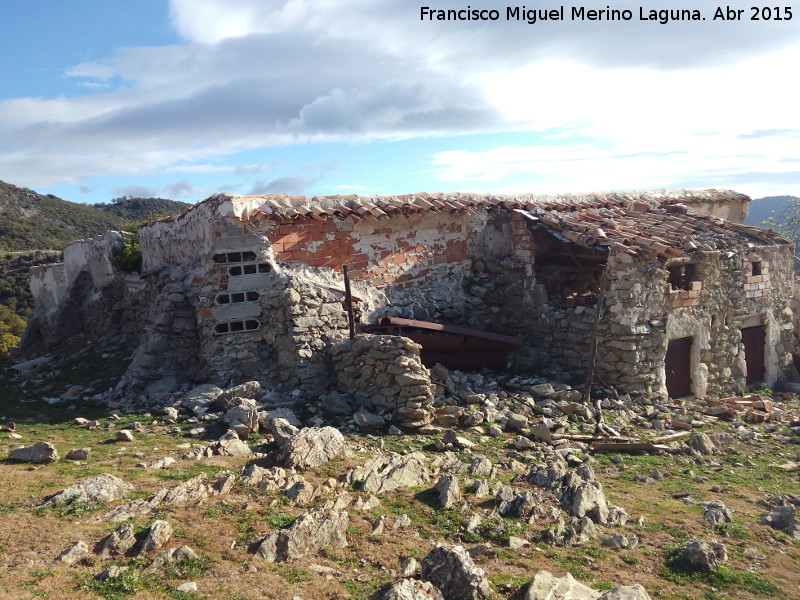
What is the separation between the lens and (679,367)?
11.6 meters

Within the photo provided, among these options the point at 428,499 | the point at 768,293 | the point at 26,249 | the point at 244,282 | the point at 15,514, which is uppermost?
the point at 26,249

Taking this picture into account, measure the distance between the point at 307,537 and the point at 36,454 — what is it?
3.56 m

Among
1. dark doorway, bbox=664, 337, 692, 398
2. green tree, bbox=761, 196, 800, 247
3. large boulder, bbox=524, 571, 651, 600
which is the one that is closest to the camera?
large boulder, bbox=524, 571, 651, 600

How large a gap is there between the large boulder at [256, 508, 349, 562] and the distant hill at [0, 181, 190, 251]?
27726 mm

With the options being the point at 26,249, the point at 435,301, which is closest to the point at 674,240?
the point at 435,301

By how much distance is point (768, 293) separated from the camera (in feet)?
42.1

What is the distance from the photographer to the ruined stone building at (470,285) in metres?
9.91

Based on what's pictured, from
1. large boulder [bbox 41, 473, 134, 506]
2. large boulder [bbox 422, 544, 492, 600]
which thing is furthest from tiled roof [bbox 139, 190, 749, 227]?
large boulder [bbox 422, 544, 492, 600]

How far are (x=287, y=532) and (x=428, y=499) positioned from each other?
5.74 feet

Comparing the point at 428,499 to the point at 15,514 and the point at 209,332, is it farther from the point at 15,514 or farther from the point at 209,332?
the point at 209,332

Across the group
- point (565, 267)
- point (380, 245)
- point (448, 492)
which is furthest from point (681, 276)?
point (448, 492)

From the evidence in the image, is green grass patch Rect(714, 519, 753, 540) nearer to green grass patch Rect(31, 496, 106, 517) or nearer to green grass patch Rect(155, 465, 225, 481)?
green grass patch Rect(155, 465, 225, 481)

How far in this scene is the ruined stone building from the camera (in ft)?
32.5

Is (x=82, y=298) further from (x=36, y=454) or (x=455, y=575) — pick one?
(x=455, y=575)
